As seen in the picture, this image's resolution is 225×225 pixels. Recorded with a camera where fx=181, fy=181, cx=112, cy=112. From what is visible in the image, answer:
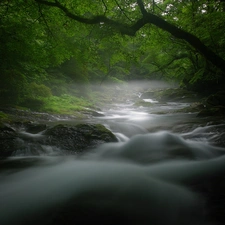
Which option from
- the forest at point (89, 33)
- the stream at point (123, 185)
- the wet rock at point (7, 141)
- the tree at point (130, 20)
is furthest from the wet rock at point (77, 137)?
the tree at point (130, 20)

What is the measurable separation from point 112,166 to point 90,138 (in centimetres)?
129

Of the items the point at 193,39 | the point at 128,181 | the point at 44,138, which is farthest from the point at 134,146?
the point at 193,39

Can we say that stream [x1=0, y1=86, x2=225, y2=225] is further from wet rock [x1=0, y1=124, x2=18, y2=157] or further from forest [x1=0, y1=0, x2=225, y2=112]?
forest [x1=0, y1=0, x2=225, y2=112]

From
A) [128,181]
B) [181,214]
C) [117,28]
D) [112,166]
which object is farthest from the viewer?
[117,28]

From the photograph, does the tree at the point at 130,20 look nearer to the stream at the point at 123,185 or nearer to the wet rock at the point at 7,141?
the stream at the point at 123,185

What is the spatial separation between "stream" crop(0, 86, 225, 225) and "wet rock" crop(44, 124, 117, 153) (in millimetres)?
294

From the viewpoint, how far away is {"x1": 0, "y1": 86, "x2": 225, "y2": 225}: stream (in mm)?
2799

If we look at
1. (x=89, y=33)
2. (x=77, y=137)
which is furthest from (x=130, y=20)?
(x=77, y=137)

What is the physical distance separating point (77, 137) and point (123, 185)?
2.36 m

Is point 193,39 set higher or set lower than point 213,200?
higher

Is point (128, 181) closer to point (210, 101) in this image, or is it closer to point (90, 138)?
point (90, 138)

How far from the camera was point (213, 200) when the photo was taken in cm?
303

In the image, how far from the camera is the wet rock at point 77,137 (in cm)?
529

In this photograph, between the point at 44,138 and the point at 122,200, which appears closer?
the point at 122,200
